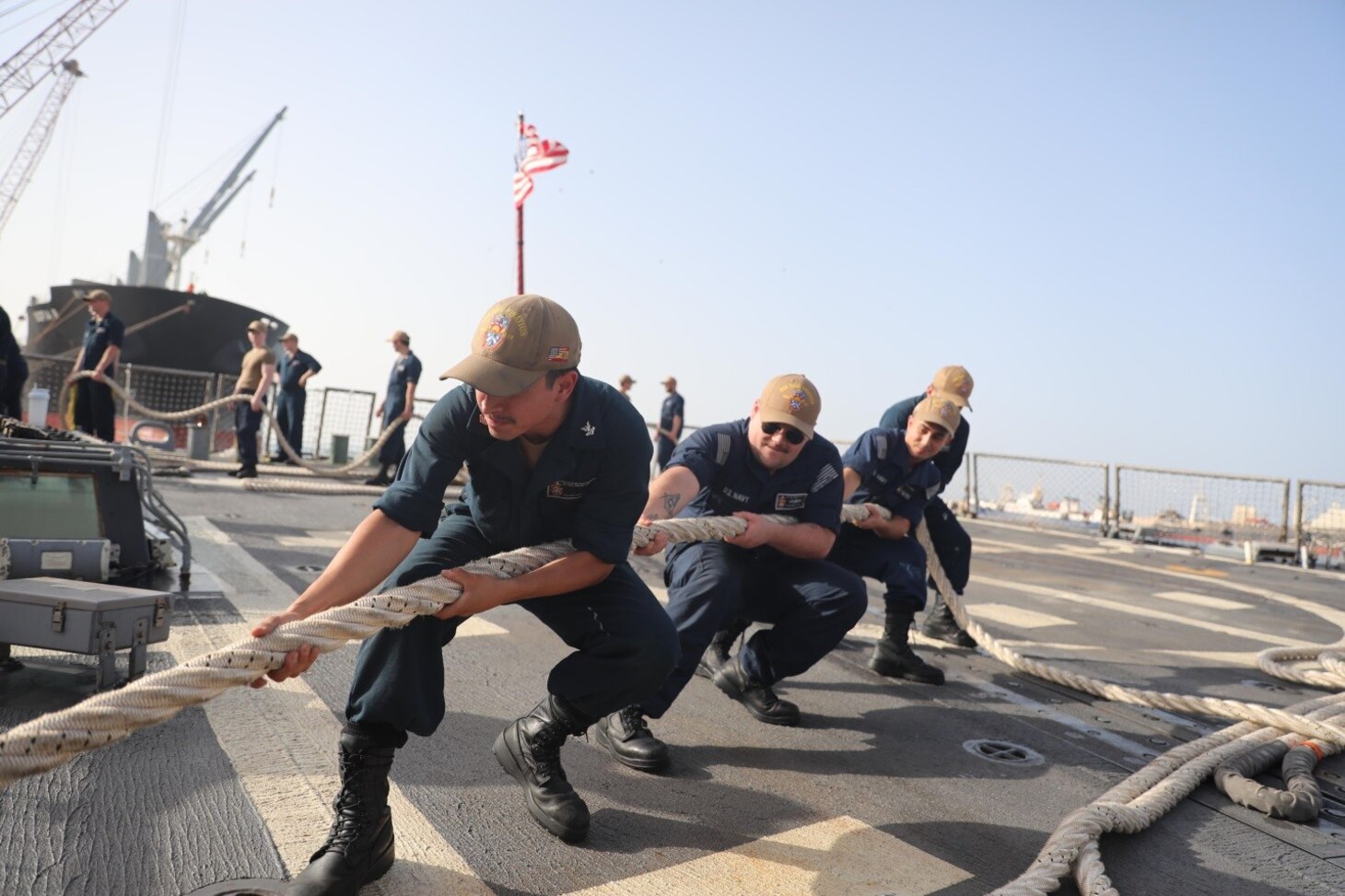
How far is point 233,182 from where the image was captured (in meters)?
50.9

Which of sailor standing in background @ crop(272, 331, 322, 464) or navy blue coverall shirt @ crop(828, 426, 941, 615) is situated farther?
sailor standing in background @ crop(272, 331, 322, 464)

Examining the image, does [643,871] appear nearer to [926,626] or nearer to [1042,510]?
[926,626]

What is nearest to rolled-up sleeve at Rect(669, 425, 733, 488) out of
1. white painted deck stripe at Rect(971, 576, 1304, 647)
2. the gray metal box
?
the gray metal box

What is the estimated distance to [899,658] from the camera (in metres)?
4.29

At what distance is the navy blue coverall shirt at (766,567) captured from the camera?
135 inches

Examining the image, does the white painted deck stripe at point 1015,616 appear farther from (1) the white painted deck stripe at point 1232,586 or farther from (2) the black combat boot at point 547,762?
(2) the black combat boot at point 547,762

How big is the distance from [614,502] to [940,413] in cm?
232

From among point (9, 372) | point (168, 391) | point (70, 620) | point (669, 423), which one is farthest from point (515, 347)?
point (168, 391)

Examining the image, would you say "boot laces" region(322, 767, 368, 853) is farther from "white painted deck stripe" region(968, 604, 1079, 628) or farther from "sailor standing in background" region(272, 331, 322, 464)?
"sailor standing in background" region(272, 331, 322, 464)

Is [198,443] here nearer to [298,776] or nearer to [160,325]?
[298,776]

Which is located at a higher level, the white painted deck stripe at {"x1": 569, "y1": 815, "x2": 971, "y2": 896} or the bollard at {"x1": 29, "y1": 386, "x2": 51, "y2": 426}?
the bollard at {"x1": 29, "y1": 386, "x2": 51, "y2": 426}

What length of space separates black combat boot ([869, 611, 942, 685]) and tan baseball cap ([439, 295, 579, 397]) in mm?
2637

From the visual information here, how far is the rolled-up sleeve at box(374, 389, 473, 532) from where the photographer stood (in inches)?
89.2

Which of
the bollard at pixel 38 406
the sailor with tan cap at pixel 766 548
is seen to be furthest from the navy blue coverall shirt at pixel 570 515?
the bollard at pixel 38 406
